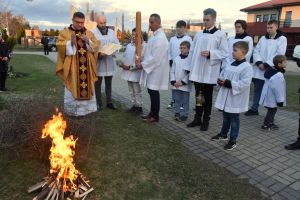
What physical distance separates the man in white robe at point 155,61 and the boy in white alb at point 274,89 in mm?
2288

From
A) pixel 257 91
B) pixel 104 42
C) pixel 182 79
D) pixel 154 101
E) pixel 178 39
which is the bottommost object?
pixel 154 101

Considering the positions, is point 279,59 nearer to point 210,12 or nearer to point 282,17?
point 210,12

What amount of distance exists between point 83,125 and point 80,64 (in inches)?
62.2

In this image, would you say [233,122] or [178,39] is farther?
[178,39]

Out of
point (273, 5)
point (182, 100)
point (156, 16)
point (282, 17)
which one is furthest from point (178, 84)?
point (273, 5)

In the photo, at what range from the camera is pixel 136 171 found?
14.5 feet

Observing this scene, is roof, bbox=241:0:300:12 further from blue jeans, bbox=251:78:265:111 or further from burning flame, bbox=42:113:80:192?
burning flame, bbox=42:113:80:192

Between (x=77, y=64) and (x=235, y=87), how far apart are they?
312 centimetres

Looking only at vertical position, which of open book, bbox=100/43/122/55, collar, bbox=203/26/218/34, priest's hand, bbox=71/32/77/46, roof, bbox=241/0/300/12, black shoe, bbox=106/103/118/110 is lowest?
black shoe, bbox=106/103/118/110

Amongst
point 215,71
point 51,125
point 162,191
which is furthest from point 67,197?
point 215,71

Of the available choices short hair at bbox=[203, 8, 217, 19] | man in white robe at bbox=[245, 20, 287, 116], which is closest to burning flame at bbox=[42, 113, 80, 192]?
short hair at bbox=[203, 8, 217, 19]

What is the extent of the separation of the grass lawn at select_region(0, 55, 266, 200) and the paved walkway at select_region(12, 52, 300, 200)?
0.93 feet

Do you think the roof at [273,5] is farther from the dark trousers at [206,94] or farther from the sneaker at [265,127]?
the dark trousers at [206,94]

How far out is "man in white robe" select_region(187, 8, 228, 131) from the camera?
5.95m
